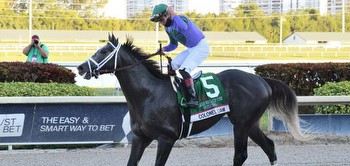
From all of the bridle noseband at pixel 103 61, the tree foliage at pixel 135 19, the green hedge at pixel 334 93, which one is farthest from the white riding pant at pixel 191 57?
the tree foliage at pixel 135 19

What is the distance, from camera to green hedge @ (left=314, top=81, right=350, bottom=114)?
992 centimetres

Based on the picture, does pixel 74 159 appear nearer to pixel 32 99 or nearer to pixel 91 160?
pixel 91 160

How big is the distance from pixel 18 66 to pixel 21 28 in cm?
4524

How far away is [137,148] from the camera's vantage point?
6008 millimetres

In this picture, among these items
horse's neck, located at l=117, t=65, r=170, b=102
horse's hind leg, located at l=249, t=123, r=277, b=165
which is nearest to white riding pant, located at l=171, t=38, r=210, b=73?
horse's neck, located at l=117, t=65, r=170, b=102

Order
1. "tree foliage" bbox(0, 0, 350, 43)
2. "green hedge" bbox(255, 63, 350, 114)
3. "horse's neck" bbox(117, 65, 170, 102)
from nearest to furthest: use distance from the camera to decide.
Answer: "horse's neck" bbox(117, 65, 170, 102), "green hedge" bbox(255, 63, 350, 114), "tree foliage" bbox(0, 0, 350, 43)

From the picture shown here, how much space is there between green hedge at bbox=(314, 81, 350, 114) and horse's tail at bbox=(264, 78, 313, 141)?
116 inches

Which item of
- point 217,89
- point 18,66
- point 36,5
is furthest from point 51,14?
point 217,89

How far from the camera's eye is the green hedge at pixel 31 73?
9.72 meters

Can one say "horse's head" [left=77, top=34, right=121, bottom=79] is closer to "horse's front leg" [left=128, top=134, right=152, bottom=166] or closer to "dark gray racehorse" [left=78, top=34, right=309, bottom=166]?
"dark gray racehorse" [left=78, top=34, right=309, bottom=166]

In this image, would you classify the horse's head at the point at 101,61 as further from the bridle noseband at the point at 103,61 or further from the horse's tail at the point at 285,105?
the horse's tail at the point at 285,105

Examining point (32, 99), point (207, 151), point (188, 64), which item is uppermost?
point (188, 64)

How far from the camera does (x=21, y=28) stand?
5338 centimetres

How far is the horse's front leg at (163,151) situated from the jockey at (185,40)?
19.3 inches
